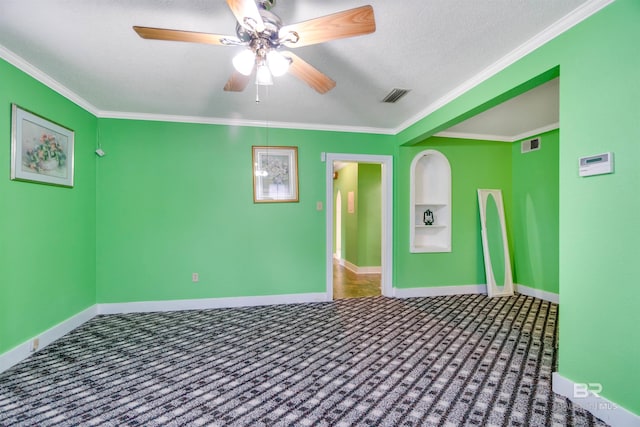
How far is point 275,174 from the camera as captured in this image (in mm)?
4230

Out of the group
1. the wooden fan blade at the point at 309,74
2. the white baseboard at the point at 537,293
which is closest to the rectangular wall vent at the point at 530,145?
the white baseboard at the point at 537,293

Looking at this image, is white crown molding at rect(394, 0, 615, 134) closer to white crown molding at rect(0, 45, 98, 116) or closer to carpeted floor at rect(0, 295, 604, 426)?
carpeted floor at rect(0, 295, 604, 426)

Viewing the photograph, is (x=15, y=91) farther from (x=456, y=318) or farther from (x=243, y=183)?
(x=456, y=318)

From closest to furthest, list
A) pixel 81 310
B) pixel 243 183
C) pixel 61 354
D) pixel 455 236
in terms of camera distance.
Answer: pixel 61 354 < pixel 81 310 < pixel 243 183 < pixel 455 236

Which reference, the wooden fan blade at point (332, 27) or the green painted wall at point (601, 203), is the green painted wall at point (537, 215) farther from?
the wooden fan blade at point (332, 27)

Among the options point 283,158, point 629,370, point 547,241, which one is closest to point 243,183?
point 283,158

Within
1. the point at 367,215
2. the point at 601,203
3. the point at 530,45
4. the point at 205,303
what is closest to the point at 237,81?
the point at 530,45

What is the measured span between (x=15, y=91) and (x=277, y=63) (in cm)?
238

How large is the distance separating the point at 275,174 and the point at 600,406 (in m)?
3.74

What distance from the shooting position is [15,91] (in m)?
2.50

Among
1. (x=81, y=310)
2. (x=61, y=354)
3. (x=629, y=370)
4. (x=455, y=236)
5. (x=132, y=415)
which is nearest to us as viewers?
(x=629, y=370)

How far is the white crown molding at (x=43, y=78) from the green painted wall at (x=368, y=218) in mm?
4760

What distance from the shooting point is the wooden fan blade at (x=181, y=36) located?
1.61 meters

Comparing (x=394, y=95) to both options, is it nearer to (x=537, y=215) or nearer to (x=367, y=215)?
(x=537, y=215)
